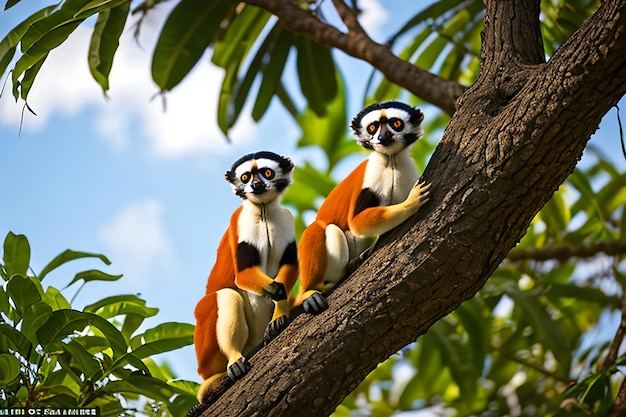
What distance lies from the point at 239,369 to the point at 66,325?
1.74 ft

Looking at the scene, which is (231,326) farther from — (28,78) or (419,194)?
(28,78)

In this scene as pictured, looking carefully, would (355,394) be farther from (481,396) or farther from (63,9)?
(63,9)

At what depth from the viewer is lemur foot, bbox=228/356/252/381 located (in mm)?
2021

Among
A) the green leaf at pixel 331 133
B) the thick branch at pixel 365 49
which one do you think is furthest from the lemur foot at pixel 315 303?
the green leaf at pixel 331 133

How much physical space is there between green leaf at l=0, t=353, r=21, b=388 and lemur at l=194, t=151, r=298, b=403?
53cm

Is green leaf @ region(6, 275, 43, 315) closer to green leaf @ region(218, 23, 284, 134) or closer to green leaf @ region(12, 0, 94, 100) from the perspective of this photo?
green leaf @ region(12, 0, 94, 100)

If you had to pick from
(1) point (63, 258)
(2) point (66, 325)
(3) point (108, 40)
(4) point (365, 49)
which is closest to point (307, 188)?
(4) point (365, 49)

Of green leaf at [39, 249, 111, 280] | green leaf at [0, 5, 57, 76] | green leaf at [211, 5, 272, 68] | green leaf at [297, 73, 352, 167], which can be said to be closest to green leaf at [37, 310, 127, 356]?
green leaf at [39, 249, 111, 280]

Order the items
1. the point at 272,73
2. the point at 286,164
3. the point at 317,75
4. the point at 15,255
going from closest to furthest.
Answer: the point at 286,164 → the point at 15,255 → the point at 272,73 → the point at 317,75

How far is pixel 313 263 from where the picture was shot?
2047 millimetres

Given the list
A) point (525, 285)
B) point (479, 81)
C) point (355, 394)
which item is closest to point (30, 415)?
point (479, 81)

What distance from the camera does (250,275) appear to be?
2.03 meters

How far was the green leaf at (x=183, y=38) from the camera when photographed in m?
3.35

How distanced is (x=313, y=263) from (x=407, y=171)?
369mm
